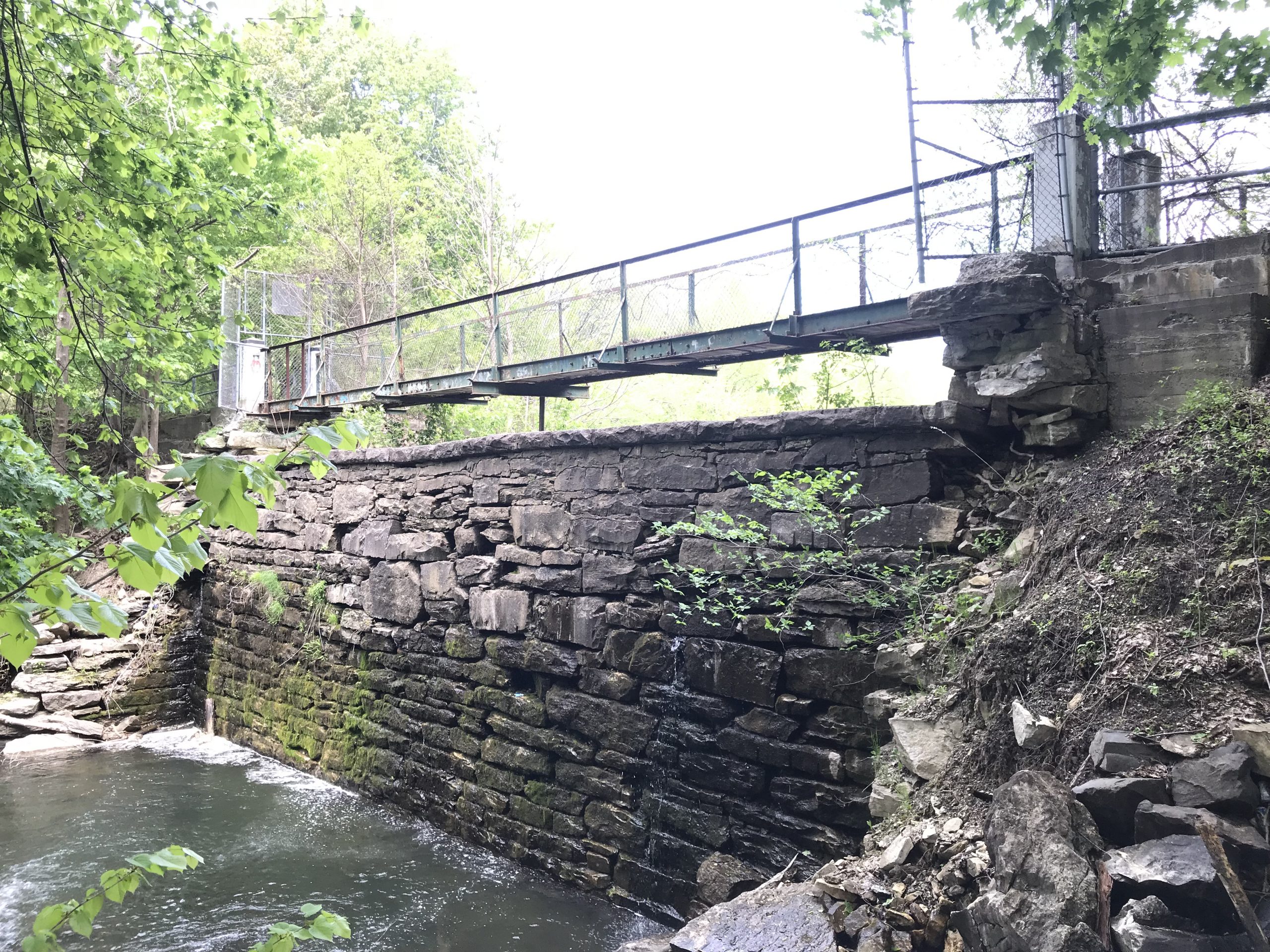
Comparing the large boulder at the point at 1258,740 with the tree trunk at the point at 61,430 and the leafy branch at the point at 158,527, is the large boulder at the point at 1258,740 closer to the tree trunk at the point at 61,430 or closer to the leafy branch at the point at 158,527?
the leafy branch at the point at 158,527

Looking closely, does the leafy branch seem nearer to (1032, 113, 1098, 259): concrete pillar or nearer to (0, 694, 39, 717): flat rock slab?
(1032, 113, 1098, 259): concrete pillar

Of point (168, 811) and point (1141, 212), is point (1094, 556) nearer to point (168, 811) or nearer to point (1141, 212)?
point (1141, 212)

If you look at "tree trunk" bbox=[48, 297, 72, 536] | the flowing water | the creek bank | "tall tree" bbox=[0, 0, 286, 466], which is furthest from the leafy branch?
the creek bank

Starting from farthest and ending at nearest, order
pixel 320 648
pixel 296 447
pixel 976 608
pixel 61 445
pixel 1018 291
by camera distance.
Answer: pixel 61 445 < pixel 320 648 < pixel 1018 291 < pixel 976 608 < pixel 296 447

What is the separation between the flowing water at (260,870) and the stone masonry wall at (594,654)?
27 centimetres

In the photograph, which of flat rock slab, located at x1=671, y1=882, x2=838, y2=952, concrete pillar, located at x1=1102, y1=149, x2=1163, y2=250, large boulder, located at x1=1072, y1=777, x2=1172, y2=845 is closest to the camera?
large boulder, located at x1=1072, y1=777, x2=1172, y2=845

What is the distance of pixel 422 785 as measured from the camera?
650 cm

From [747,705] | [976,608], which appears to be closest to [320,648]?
[747,705]

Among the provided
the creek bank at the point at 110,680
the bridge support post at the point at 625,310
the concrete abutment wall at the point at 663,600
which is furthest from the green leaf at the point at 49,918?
the creek bank at the point at 110,680

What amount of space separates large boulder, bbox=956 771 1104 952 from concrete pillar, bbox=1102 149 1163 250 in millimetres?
3056

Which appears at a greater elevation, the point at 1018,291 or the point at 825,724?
the point at 1018,291

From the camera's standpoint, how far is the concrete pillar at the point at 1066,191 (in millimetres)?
4137

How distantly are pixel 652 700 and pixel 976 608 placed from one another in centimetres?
201

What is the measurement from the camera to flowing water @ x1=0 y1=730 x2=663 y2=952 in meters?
4.78
